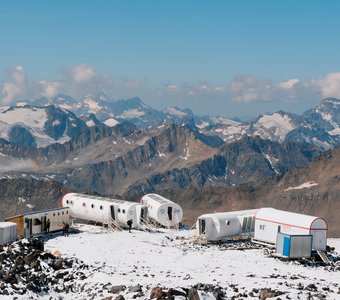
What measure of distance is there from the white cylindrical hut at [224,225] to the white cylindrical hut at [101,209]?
9723 mm

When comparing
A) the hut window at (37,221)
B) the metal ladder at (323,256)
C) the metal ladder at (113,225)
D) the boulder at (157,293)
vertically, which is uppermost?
the boulder at (157,293)

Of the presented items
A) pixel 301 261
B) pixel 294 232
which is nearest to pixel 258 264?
pixel 301 261

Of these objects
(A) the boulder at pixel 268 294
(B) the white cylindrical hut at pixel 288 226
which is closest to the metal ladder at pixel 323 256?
(B) the white cylindrical hut at pixel 288 226

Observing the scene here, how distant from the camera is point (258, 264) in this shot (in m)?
54.7

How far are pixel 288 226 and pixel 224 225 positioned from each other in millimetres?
7495

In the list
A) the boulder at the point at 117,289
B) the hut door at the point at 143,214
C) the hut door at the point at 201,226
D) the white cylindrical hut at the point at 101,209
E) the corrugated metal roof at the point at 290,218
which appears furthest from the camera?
the hut door at the point at 143,214

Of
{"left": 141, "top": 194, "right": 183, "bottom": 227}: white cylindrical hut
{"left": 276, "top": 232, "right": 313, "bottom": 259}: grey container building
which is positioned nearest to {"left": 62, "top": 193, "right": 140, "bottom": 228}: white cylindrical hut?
{"left": 141, "top": 194, "right": 183, "bottom": 227}: white cylindrical hut

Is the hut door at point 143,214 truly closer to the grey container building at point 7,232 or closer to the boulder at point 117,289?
the grey container building at point 7,232

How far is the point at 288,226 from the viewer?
63.8 meters

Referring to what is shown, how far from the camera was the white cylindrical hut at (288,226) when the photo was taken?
61625 mm

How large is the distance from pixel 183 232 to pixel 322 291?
34.6m

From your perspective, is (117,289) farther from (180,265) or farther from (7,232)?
(7,232)

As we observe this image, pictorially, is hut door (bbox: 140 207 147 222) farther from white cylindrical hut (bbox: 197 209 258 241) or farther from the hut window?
the hut window

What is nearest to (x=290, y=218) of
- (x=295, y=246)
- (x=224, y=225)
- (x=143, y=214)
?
(x=295, y=246)
